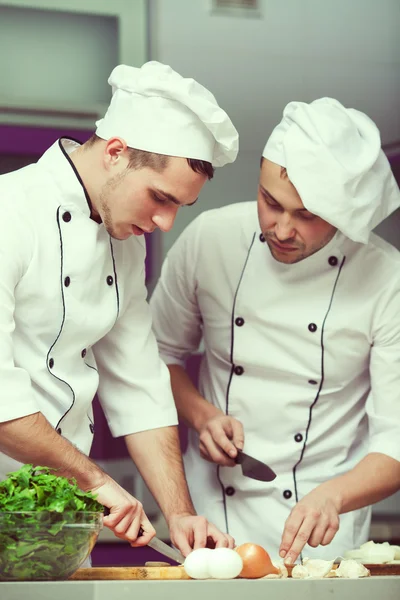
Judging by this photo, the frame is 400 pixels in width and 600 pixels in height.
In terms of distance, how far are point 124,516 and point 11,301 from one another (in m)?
0.41

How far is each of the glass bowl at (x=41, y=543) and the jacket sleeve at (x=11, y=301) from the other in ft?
1.27

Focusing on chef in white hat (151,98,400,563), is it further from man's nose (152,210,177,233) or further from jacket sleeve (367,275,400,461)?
man's nose (152,210,177,233)

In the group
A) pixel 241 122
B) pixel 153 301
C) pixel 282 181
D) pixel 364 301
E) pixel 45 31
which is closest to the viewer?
pixel 282 181

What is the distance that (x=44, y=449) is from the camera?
157 cm

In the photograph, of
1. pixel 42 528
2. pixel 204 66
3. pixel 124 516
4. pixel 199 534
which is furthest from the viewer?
pixel 204 66

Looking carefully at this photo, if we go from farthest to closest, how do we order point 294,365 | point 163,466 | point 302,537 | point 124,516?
point 294,365 → point 163,466 → point 302,537 → point 124,516

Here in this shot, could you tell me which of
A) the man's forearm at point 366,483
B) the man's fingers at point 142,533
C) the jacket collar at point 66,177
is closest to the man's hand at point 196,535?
the man's fingers at point 142,533

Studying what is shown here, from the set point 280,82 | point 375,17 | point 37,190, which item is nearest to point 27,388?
point 37,190

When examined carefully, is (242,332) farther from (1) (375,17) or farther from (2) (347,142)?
(1) (375,17)

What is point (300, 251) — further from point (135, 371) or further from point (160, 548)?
point (160, 548)

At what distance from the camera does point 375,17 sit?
298 cm

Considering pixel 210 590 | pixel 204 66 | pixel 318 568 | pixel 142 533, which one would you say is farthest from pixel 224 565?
pixel 204 66

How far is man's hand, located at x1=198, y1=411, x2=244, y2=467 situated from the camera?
6.70 feet

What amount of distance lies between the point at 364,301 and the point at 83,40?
123cm
